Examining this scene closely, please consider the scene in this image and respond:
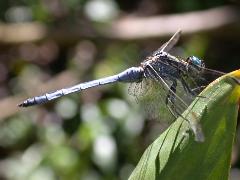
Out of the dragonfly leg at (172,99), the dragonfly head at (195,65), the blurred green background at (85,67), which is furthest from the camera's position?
the blurred green background at (85,67)

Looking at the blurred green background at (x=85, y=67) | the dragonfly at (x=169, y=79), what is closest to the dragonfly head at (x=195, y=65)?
the dragonfly at (x=169, y=79)

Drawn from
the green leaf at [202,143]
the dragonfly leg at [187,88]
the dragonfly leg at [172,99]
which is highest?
the green leaf at [202,143]

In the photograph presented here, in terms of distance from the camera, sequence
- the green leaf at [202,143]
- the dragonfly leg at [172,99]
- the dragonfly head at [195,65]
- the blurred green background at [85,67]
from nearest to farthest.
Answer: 1. the green leaf at [202,143]
2. the dragonfly leg at [172,99]
3. the dragonfly head at [195,65]
4. the blurred green background at [85,67]

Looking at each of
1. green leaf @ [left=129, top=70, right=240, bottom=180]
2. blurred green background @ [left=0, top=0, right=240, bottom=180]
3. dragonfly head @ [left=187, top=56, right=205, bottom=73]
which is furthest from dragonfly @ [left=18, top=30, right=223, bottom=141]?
blurred green background @ [left=0, top=0, right=240, bottom=180]

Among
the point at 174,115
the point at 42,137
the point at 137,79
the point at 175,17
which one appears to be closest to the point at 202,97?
the point at 174,115

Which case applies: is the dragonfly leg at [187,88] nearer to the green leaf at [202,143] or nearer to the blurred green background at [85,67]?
the green leaf at [202,143]

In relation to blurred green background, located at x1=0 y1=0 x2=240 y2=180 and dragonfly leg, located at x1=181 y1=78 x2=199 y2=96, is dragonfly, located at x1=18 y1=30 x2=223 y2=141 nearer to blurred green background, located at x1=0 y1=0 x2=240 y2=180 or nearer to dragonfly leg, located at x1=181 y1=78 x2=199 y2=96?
dragonfly leg, located at x1=181 y1=78 x2=199 y2=96

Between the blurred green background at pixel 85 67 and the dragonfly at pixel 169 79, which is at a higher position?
the dragonfly at pixel 169 79
